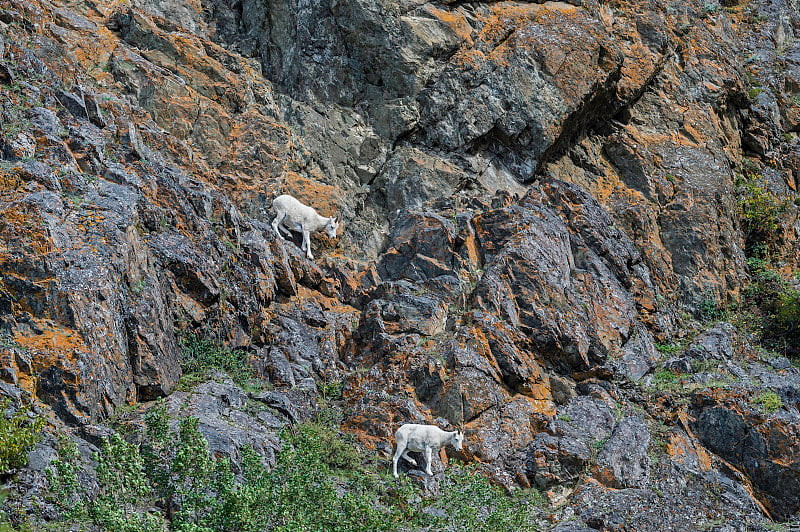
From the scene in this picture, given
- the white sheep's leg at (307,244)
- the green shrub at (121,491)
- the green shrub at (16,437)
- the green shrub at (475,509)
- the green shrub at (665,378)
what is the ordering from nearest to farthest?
the green shrub at (121,491) < the green shrub at (16,437) < the green shrub at (475,509) < the green shrub at (665,378) < the white sheep's leg at (307,244)

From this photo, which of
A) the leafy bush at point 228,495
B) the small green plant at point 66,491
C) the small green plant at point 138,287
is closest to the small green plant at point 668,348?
the leafy bush at point 228,495

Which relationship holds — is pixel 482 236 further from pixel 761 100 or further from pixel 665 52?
pixel 761 100

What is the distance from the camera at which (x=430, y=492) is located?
50.7 feet

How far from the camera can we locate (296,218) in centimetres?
2195

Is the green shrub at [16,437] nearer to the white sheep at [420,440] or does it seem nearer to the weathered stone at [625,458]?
the white sheep at [420,440]

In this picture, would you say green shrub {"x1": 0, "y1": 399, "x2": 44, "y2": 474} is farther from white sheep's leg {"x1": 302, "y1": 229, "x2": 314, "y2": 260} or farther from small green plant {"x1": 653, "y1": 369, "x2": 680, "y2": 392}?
small green plant {"x1": 653, "y1": 369, "x2": 680, "y2": 392}

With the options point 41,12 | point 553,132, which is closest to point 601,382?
point 553,132

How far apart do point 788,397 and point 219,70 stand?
20.9 m

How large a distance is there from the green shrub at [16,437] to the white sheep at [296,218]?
11.1m

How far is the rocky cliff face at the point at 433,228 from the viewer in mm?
15438

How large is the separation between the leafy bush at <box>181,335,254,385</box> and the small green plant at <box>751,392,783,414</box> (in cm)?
1311

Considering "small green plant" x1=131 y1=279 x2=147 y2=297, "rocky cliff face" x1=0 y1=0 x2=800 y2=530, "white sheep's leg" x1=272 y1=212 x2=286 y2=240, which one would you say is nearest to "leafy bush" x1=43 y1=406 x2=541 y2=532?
"rocky cliff face" x1=0 y1=0 x2=800 y2=530

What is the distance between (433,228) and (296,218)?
420 centimetres

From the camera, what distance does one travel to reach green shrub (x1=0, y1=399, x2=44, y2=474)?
411 inches
